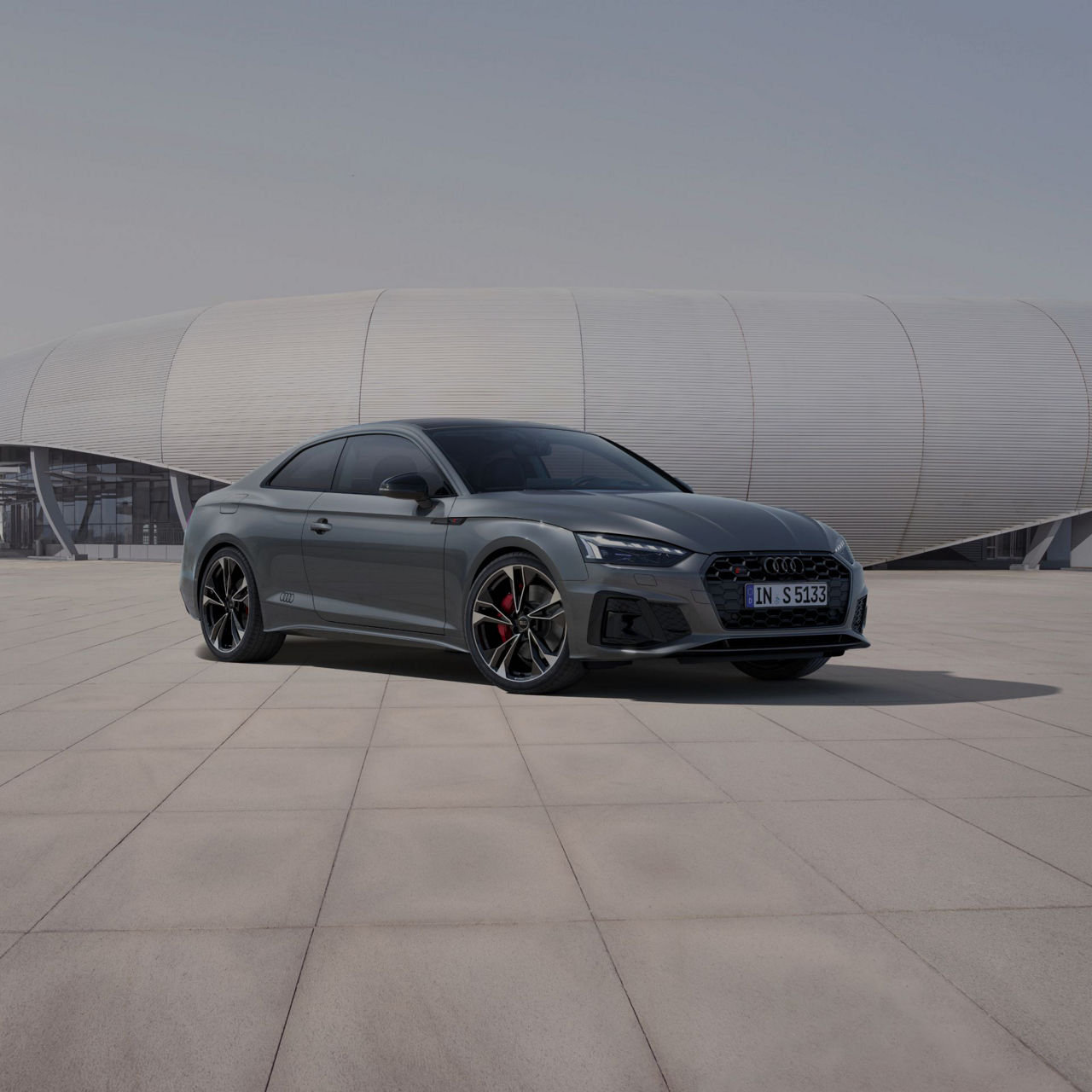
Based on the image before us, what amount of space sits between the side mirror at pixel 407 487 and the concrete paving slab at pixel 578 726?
1.45 m

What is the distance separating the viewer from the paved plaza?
2.10 m

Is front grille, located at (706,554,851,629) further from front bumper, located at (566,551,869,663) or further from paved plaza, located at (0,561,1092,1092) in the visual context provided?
paved plaza, located at (0,561,1092,1092)

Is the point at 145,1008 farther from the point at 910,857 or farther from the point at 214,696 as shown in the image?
the point at 214,696

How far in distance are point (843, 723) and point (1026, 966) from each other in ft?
10.3

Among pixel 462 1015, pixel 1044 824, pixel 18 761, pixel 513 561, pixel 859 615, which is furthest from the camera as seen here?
pixel 859 615

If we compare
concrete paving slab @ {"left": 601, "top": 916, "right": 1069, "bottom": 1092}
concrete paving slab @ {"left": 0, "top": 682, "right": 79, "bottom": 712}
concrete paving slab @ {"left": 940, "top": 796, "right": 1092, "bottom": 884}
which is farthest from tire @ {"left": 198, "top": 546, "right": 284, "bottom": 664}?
concrete paving slab @ {"left": 601, "top": 916, "right": 1069, "bottom": 1092}

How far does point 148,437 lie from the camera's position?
3619 centimetres

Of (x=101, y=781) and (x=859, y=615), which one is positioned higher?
(x=101, y=781)

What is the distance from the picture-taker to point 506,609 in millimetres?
6371

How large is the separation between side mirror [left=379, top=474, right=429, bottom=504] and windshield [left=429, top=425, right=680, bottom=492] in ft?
0.91

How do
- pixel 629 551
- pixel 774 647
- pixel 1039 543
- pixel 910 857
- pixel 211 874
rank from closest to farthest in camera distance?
pixel 211 874 < pixel 910 857 < pixel 629 551 < pixel 774 647 < pixel 1039 543

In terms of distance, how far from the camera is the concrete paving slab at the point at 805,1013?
6.57 feet

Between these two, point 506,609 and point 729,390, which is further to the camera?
point 729,390

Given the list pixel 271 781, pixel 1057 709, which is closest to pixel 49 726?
pixel 271 781
